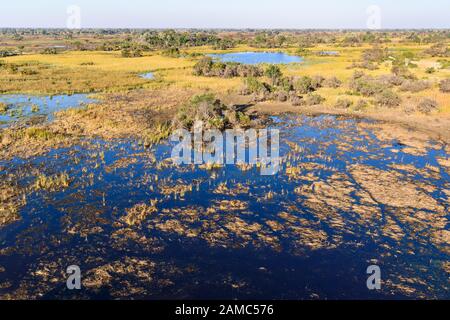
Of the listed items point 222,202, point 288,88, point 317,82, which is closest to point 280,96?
point 288,88

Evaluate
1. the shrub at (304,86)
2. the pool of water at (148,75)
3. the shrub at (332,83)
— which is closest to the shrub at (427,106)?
the shrub at (304,86)

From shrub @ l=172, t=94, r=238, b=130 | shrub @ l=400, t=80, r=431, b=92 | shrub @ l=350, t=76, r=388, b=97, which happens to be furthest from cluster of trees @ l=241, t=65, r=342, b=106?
shrub @ l=172, t=94, r=238, b=130

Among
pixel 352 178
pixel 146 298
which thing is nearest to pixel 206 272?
pixel 146 298

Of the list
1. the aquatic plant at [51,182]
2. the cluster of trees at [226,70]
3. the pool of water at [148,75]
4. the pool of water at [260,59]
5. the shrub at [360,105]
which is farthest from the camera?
the pool of water at [260,59]

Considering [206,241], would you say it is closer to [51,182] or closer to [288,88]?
[51,182]

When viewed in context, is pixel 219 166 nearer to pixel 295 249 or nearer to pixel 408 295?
pixel 295 249

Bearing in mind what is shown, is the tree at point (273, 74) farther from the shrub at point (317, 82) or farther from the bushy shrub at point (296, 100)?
the bushy shrub at point (296, 100)
